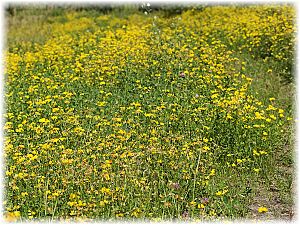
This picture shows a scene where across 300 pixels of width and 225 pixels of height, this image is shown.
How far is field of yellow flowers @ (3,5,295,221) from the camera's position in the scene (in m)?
4.70

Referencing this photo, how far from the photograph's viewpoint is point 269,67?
913 centimetres

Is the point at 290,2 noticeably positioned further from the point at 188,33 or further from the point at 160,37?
the point at 160,37

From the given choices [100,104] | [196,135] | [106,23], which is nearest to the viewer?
[196,135]

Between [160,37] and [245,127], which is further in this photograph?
[160,37]

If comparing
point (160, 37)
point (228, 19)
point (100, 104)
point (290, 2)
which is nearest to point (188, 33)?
point (160, 37)

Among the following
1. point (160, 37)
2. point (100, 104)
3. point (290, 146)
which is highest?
point (160, 37)

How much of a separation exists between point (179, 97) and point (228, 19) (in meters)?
5.16

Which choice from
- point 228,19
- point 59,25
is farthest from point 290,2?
point 59,25

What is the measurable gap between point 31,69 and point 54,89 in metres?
1.31

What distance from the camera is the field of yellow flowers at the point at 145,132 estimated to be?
15.4 ft

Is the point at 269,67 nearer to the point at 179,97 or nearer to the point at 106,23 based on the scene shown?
the point at 179,97

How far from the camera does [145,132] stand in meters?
5.91

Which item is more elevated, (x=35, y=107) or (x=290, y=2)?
(x=290, y=2)

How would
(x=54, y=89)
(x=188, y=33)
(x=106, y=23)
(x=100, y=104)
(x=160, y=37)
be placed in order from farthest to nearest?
(x=106, y=23) < (x=188, y=33) < (x=160, y=37) < (x=54, y=89) < (x=100, y=104)
